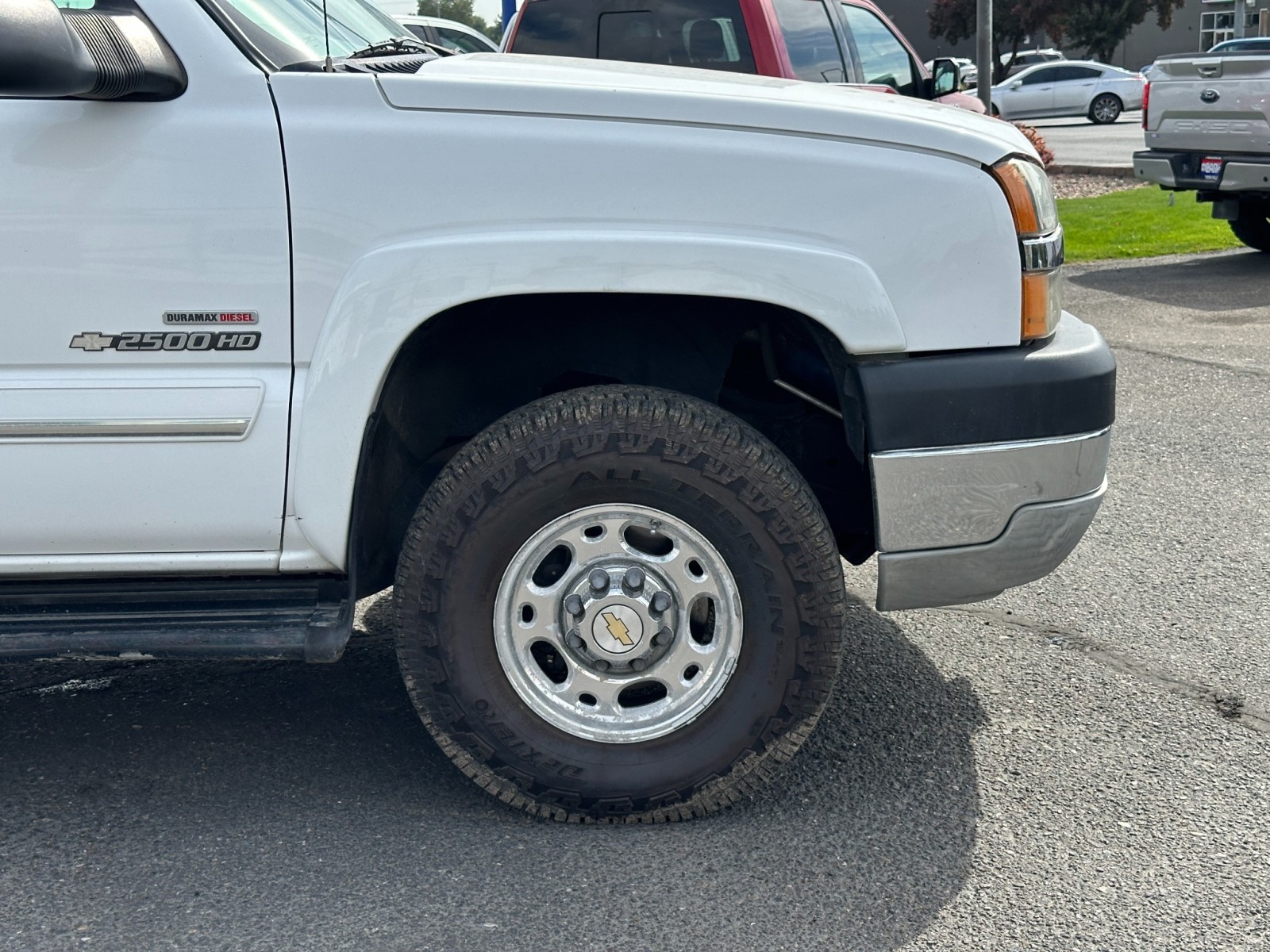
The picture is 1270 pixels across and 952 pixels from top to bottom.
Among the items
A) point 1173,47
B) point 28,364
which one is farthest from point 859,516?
point 1173,47

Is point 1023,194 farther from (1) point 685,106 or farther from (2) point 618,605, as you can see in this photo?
(2) point 618,605

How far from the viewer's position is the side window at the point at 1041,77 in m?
31.9

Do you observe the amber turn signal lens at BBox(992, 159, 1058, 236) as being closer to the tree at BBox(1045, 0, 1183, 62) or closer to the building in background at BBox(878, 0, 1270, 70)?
the tree at BBox(1045, 0, 1183, 62)

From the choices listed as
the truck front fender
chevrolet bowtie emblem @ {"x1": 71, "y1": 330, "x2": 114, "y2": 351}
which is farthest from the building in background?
chevrolet bowtie emblem @ {"x1": 71, "y1": 330, "x2": 114, "y2": 351}

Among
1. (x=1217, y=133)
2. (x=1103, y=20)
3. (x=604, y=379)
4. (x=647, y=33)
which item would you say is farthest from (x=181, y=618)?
(x=1103, y=20)

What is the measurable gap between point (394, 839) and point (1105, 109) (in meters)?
31.8

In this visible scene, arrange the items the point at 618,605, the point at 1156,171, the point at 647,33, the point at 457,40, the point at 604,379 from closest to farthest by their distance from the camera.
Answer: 1. the point at 618,605
2. the point at 604,379
3. the point at 647,33
4. the point at 1156,171
5. the point at 457,40

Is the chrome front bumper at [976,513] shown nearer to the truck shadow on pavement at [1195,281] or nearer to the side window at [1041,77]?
the truck shadow on pavement at [1195,281]

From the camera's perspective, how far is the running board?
292cm

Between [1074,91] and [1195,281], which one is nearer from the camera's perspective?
[1195,281]

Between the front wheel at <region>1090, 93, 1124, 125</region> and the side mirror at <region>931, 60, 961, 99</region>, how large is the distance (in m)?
24.4

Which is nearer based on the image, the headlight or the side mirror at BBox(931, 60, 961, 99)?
the headlight

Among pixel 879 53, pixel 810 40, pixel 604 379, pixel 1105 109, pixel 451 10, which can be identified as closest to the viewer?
pixel 604 379

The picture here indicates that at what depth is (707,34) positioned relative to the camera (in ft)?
23.7
